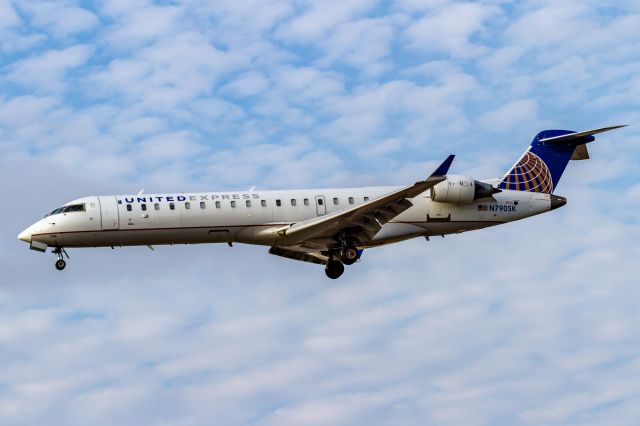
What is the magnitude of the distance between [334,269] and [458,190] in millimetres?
5238

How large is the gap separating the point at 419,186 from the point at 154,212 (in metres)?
9.17

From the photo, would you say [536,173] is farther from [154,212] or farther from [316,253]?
[154,212]

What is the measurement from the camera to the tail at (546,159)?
136ft

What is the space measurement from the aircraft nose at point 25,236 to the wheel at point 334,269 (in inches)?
409

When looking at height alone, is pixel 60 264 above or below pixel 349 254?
above

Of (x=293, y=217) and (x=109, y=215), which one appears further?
(x=293, y=217)

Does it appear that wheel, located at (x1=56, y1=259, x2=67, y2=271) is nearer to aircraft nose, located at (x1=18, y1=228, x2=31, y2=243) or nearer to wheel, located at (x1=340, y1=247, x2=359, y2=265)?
aircraft nose, located at (x1=18, y1=228, x2=31, y2=243)

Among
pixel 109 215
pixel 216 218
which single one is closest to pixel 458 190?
pixel 216 218

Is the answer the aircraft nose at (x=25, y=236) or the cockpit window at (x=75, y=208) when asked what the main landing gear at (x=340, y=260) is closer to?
the cockpit window at (x=75, y=208)

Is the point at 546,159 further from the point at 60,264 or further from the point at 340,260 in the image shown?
the point at 60,264

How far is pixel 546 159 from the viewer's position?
42.3 m

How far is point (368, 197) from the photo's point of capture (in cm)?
3950

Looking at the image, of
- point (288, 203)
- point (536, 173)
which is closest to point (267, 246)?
point (288, 203)

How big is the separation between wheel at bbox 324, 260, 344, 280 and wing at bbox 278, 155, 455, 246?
5.13ft
